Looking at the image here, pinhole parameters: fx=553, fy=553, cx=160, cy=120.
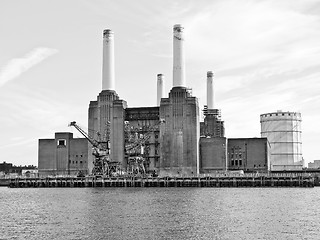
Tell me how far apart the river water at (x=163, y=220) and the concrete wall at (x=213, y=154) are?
62.1m

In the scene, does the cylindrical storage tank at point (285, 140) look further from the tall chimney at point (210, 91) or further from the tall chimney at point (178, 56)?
the tall chimney at point (178, 56)

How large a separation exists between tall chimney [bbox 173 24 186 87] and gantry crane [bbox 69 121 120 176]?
71.1 feet

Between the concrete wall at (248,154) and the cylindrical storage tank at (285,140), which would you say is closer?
the concrete wall at (248,154)

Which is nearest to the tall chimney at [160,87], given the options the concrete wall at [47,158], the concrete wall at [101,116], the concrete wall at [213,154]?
the concrete wall at [101,116]

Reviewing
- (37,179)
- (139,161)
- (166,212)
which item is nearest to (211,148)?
(139,161)

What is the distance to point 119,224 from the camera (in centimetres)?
5197

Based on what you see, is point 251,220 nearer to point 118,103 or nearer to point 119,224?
point 119,224

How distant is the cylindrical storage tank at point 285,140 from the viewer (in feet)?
531

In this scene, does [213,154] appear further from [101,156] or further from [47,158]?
[47,158]

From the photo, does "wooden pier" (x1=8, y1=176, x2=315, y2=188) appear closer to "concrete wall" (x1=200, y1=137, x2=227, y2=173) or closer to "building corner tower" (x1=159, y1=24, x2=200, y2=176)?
"building corner tower" (x1=159, y1=24, x2=200, y2=176)

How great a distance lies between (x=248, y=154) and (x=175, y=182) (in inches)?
1097

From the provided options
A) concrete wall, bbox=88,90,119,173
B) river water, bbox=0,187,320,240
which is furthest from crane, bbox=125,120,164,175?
river water, bbox=0,187,320,240

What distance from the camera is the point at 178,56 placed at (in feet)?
441

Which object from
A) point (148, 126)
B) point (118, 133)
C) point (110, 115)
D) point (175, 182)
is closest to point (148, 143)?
point (148, 126)
